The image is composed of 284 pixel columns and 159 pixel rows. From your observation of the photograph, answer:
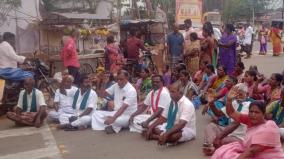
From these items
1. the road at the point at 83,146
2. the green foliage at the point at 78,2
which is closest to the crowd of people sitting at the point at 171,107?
the road at the point at 83,146

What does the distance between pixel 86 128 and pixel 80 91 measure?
813 mm

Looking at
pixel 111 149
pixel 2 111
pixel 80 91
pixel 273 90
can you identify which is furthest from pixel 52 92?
pixel 273 90

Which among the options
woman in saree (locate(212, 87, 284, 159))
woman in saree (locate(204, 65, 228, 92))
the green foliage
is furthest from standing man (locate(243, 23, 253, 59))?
woman in saree (locate(212, 87, 284, 159))

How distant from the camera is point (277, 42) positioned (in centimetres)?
1986

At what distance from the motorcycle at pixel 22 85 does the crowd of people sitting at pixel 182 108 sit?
1014 mm

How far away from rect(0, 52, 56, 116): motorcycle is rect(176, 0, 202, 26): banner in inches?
321

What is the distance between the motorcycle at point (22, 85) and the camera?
9.25 metres

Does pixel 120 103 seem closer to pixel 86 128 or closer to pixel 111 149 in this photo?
pixel 86 128

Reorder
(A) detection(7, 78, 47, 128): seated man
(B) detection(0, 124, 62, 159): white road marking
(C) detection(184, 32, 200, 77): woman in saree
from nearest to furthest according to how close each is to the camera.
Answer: (B) detection(0, 124, 62, 159): white road marking → (A) detection(7, 78, 47, 128): seated man → (C) detection(184, 32, 200, 77): woman in saree

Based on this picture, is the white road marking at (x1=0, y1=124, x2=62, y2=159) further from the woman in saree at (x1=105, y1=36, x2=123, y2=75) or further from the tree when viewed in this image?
the tree

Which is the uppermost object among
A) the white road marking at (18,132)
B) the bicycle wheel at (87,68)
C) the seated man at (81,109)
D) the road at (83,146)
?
the bicycle wheel at (87,68)

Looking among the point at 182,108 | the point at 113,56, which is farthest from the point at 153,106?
the point at 113,56

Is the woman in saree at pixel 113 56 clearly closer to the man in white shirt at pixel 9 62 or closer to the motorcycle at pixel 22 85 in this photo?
the motorcycle at pixel 22 85

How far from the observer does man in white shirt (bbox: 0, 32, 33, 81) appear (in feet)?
29.8
